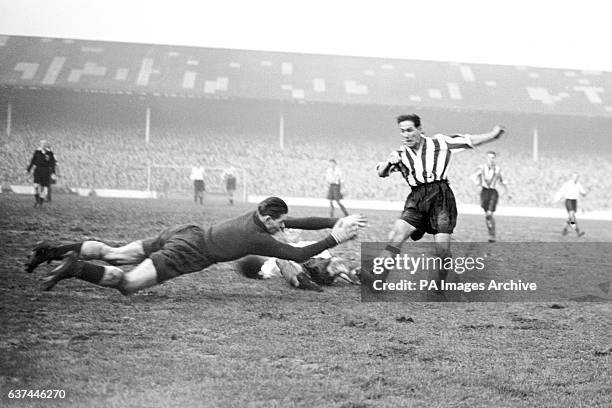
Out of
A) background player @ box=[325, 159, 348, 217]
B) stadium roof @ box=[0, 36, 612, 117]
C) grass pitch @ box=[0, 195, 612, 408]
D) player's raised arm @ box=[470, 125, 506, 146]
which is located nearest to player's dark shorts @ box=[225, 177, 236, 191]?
stadium roof @ box=[0, 36, 612, 117]

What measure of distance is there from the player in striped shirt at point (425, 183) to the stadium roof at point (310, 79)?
80 centimetres

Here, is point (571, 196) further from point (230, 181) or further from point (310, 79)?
point (230, 181)

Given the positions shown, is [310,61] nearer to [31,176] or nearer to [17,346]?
[31,176]

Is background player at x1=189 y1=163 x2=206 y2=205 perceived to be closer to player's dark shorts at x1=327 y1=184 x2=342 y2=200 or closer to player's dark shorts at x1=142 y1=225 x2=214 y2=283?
player's dark shorts at x1=327 y1=184 x2=342 y2=200

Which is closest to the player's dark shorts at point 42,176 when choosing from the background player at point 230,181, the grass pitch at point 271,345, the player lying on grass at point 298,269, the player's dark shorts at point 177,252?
the grass pitch at point 271,345

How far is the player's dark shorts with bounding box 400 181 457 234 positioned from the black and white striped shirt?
0.05 meters

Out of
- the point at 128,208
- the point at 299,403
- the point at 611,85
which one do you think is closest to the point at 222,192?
the point at 128,208

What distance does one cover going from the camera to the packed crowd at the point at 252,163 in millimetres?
5027

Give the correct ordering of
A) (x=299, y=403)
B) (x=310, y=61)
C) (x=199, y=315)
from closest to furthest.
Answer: (x=299, y=403) < (x=199, y=315) < (x=310, y=61)

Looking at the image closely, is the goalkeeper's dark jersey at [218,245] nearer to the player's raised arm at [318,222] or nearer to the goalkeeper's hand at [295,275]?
the player's raised arm at [318,222]

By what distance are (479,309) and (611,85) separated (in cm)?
221

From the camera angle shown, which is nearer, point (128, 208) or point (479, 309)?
point (479, 309)

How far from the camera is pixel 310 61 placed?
530 cm

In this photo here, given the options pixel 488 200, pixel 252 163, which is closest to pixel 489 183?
pixel 488 200
